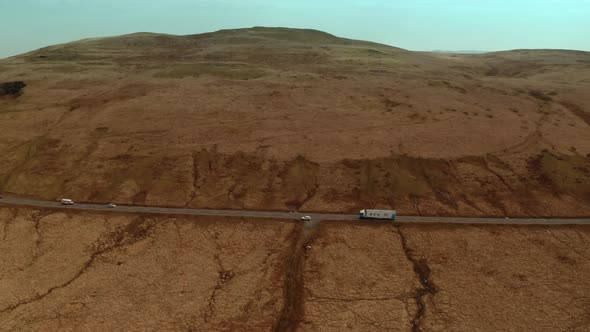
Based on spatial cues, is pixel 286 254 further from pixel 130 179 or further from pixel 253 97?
pixel 253 97

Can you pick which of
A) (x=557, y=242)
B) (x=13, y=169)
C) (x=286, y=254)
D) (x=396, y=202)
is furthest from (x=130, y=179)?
(x=557, y=242)

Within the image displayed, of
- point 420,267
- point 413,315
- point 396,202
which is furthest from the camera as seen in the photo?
point 396,202

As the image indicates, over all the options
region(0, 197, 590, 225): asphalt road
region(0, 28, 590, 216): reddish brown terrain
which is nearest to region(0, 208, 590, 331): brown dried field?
region(0, 197, 590, 225): asphalt road

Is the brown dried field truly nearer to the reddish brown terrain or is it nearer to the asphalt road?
the asphalt road

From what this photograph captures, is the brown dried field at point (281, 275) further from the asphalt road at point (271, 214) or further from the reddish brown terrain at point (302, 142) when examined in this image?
the reddish brown terrain at point (302, 142)

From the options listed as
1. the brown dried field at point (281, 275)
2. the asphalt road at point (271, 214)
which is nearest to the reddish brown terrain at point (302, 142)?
the asphalt road at point (271, 214)

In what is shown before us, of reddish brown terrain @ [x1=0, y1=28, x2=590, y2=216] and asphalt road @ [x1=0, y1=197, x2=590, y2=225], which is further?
reddish brown terrain @ [x1=0, y1=28, x2=590, y2=216]
